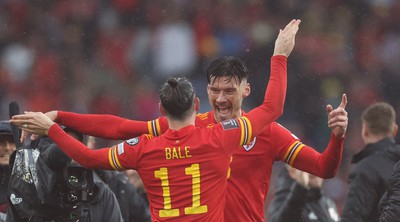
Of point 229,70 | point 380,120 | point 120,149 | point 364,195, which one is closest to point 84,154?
point 120,149

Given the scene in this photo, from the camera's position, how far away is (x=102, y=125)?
5.32 m

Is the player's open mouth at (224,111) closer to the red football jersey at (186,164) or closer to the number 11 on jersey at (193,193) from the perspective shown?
the red football jersey at (186,164)

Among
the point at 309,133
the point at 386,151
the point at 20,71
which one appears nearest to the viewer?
the point at 386,151

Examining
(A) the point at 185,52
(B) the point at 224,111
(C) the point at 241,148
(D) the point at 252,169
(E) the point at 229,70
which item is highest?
(A) the point at 185,52

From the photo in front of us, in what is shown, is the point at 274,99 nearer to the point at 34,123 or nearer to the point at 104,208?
the point at 34,123

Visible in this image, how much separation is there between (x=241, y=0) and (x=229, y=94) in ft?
27.2

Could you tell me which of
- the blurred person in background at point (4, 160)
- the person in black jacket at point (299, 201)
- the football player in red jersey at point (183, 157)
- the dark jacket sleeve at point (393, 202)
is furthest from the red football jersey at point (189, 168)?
the person in black jacket at point (299, 201)

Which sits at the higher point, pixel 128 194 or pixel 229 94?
pixel 229 94

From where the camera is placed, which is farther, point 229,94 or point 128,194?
point 128,194

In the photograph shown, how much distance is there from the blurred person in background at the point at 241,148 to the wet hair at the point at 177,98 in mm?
501

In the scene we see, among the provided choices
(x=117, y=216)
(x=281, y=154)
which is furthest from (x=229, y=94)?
(x=117, y=216)

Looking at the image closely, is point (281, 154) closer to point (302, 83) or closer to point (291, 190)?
point (291, 190)

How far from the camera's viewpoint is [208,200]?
15.2 feet

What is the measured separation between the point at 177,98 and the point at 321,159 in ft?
2.88
